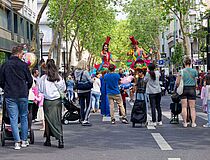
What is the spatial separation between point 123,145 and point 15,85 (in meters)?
2.53

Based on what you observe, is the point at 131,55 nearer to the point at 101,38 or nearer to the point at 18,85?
the point at 18,85

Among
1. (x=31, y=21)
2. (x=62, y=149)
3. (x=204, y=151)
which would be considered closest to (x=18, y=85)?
(x=62, y=149)

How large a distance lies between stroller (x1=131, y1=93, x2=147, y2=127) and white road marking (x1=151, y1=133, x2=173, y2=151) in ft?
6.24

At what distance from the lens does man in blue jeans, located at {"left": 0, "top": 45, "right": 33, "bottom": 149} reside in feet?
36.5

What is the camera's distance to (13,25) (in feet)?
129

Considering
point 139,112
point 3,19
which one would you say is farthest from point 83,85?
point 3,19

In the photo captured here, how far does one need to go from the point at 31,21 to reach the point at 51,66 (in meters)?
37.3

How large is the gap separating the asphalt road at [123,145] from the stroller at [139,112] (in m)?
0.21

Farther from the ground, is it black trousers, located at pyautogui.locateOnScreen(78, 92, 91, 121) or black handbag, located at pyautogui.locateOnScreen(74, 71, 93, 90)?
black handbag, located at pyautogui.locateOnScreen(74, 71, 93, 90)

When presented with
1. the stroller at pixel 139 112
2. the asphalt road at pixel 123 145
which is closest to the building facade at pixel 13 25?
the stroller at pixel 139 112

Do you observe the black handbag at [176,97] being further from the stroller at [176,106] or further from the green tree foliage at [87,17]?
the green tree foliage at [87,17]

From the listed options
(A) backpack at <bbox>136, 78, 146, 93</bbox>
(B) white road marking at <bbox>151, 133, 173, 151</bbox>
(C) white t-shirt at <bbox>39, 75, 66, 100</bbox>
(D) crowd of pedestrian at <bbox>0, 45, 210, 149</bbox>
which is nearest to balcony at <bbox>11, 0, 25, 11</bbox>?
(D) crowd of pedestrian at <bbox>0, 45, 210, 149</bbox>

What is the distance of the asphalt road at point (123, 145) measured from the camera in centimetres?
1014

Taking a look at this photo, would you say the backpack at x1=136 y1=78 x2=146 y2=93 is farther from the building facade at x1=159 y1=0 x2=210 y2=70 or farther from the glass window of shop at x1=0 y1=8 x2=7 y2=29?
the building facade at x1=159 y1=0 x2=210 y2=70
